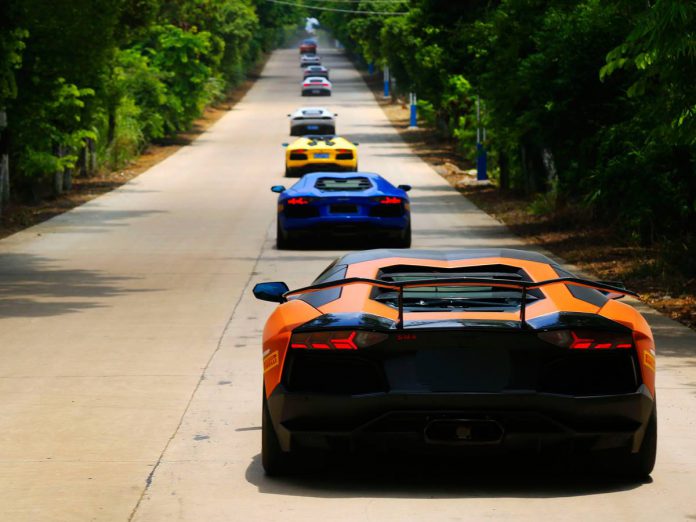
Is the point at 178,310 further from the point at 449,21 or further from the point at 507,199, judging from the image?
the point at 449,21

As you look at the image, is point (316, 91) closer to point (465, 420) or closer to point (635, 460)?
point (635, 460)

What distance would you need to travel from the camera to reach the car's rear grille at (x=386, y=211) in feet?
78.9

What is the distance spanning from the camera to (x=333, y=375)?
745 cm

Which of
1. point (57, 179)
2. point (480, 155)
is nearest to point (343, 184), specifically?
point (57, 179)

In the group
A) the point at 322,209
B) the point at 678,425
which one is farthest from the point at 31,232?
the point at 678,425

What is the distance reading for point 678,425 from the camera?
9.56 meters

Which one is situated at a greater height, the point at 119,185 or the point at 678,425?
the point at 678,425

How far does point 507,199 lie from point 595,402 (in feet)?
101

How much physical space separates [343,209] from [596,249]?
4014mm

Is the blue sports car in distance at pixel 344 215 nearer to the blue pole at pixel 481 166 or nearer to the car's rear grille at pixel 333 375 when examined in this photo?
the car's rear grille at pixel 333 375

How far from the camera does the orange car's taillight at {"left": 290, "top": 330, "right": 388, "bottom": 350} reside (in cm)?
732

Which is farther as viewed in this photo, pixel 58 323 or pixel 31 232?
pixel 31 232

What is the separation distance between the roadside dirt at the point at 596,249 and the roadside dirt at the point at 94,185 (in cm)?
991

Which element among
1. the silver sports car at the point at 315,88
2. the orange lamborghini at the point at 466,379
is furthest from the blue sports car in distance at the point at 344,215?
the silver sports car at the point at 315,88
